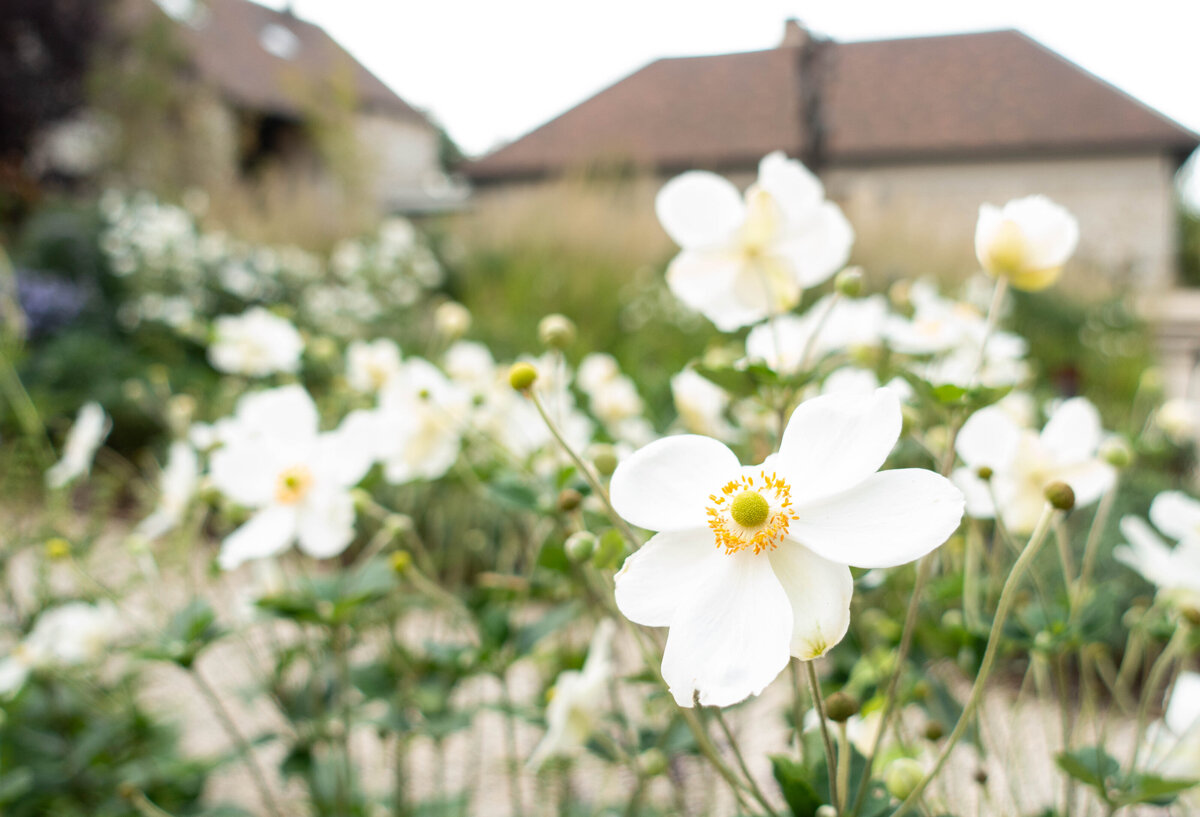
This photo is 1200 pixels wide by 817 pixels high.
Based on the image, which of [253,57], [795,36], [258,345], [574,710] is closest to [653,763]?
[574,710]

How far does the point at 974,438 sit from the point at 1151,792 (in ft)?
0.86

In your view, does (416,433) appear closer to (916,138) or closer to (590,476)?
(590,476)

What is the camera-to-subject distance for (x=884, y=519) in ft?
1.22

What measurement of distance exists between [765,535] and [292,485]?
1.67ft

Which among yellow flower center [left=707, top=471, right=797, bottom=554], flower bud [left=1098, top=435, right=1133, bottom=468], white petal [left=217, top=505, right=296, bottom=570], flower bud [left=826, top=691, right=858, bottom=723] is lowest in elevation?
white petal [left=217, top=505, right=296, bottom=570]

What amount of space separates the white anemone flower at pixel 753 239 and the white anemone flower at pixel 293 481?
0.35m

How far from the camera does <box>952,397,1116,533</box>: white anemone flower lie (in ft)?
2.09

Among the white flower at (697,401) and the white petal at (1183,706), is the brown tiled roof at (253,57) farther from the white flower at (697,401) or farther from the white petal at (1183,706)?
the white petal at (1183,706)

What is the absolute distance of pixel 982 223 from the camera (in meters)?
0.57

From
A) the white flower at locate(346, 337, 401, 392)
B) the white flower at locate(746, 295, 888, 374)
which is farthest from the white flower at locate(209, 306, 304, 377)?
the white flower at locate(746, 295, 888, 374)

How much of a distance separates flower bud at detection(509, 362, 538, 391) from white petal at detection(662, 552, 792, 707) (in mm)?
178

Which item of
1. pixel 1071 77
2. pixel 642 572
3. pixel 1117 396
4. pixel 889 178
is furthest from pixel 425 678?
pixel 889 178

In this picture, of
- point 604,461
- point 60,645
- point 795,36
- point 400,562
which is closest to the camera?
point 604,461

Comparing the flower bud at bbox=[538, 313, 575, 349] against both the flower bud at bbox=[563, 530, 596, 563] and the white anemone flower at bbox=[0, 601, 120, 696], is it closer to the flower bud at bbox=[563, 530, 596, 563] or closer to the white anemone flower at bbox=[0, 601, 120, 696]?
the flower bud at bbox=[563, 530, 596, 563]
